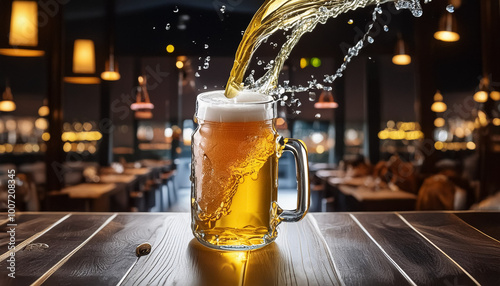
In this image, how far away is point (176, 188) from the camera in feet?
24.3

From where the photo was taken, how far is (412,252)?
2.52ft

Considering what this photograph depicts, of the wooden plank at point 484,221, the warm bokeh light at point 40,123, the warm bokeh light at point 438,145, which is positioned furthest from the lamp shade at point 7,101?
the wooden plank at point 484,221

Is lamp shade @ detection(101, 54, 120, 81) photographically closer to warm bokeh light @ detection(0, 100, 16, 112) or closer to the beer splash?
warm bokeh light @ detection(0, 100, 16, 112)

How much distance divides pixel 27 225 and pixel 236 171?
499mm

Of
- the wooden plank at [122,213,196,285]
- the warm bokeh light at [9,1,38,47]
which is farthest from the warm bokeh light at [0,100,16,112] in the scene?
the wooden plank at [122,213,196,285]

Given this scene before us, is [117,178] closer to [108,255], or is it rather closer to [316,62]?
[316,62]

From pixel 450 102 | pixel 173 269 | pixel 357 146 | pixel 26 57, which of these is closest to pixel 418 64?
pixel 450 102

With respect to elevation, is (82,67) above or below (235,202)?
above

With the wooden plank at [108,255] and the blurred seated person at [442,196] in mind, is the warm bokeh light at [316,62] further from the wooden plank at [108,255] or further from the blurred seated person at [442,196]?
the wooden plank at [108,255]

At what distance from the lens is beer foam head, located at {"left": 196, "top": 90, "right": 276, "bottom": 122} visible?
0.77 metres

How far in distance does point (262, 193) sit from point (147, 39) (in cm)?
637

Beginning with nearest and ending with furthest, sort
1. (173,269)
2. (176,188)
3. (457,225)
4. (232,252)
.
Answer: (173,269) < (232,252) < (457,225) < (176,188)

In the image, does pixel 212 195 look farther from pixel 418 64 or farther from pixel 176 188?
pixel 176 188

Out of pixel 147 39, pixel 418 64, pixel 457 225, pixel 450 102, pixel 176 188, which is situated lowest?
pixel 176 188
